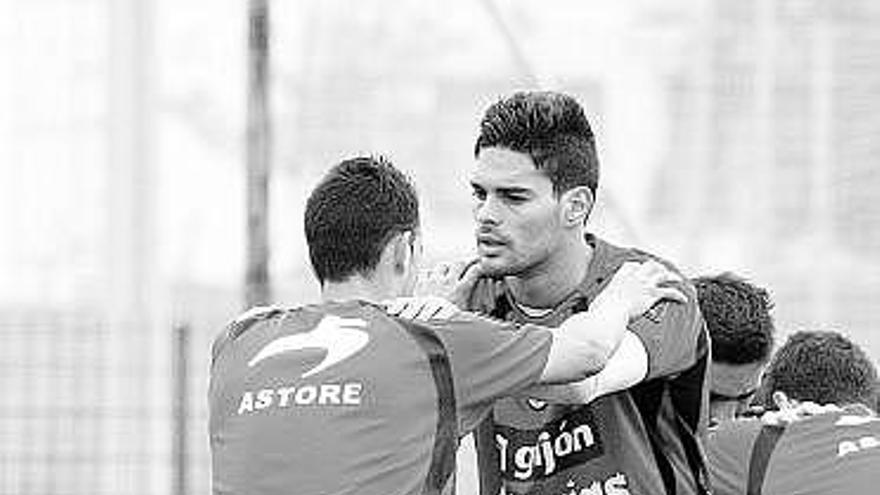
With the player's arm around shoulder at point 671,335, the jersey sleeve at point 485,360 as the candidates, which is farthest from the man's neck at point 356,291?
the player's arm around shoulder at point 671,335

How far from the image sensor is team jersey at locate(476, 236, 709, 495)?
5.41 m

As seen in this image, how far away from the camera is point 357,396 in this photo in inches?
194

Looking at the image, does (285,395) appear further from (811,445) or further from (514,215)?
(811,445)

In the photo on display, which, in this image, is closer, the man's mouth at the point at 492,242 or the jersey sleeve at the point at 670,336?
the jersey sleeve at the point at 670,336

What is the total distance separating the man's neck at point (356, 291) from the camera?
5.10m

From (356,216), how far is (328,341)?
278 millimetres

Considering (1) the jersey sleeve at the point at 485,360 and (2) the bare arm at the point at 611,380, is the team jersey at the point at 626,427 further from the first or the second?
(1) the jersey sleeve at the point at 485,360

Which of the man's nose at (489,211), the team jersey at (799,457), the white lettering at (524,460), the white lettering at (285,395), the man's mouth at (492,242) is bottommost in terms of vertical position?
the team jersey at (799,457)

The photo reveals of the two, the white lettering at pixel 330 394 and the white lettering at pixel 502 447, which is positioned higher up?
the white lettering at pixel 330 394

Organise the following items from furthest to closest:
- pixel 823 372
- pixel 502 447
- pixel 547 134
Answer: pixel 823 372 < pixel 502 447 < pixel 547 134

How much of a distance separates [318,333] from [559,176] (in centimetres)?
79

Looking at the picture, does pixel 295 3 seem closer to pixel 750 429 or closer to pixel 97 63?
pixel 97 63

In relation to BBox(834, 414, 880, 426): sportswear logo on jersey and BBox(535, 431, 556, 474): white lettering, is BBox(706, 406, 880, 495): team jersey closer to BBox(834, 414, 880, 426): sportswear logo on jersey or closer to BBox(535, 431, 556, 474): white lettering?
BBox(834, 414, 880, 426): sportswear logo on jersey

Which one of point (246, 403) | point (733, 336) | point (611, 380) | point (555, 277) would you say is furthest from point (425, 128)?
point (246, 403)
